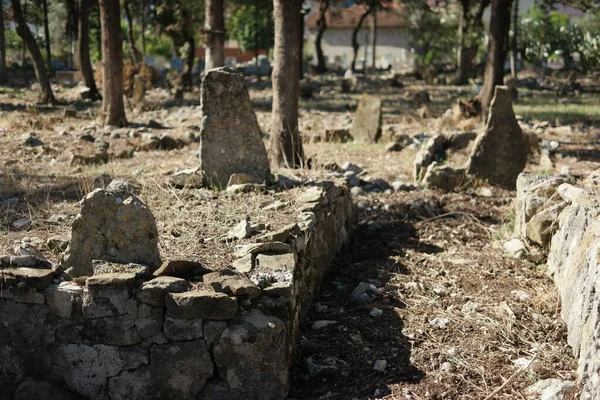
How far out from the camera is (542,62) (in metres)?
37.8

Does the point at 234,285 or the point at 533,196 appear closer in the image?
the point at 234,285

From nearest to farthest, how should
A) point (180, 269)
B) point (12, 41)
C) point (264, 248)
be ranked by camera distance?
Result: point (180, 269), point (264, 248), point (12, 41)

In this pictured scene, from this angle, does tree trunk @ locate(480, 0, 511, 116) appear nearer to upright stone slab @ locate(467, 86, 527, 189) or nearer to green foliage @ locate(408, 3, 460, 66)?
upright stone slab @ locate(467, 86, 527, 189)

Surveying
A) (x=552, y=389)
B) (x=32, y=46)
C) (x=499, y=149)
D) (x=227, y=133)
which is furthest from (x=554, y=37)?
(x=552, y=389)

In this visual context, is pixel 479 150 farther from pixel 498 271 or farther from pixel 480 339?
pixel 480 339

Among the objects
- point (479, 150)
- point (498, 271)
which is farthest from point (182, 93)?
point (498, 271)

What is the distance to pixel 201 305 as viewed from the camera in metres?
4.66

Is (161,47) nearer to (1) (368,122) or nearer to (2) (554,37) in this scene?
(2) (554,37)

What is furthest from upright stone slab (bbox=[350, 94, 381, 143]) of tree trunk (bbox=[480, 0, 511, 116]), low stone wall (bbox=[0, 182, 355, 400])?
low stone wall (bbox=[0, 182, 355, 400])

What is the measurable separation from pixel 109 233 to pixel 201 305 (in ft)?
3.23

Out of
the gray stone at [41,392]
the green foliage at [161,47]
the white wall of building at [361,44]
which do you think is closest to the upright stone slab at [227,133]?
the gray stone at [41,392]

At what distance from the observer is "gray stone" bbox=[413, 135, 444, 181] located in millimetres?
10648

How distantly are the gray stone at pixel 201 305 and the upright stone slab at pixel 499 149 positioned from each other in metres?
6.25

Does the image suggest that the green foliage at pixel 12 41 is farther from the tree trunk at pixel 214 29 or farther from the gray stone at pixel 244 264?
the gray stone at pixel 244 264
